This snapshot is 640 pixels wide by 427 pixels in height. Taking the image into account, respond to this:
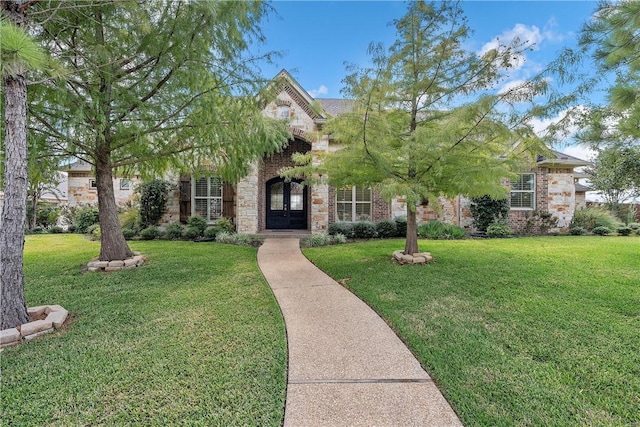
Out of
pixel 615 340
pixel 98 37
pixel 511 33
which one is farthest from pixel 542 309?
pixel 98 37

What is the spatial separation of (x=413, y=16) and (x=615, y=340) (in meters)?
6.27

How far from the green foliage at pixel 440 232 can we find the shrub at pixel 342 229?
2.98 meters

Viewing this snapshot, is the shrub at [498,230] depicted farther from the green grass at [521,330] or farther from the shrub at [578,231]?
the green grass at [521,330]

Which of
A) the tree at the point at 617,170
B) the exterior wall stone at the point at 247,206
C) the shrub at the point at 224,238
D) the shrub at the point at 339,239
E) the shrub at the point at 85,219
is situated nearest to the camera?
the tree at the point at 617,170

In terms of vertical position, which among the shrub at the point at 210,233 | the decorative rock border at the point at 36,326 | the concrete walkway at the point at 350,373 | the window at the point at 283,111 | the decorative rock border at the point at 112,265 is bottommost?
the concrete walkway at the point at 350,373

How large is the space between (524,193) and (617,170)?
3.44 metres

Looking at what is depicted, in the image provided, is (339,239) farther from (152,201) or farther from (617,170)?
(617,170)

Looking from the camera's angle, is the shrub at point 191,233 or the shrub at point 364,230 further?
the shrub at point 191,233

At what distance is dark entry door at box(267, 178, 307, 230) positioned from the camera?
1390 centimetres

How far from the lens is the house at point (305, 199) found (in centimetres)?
1212

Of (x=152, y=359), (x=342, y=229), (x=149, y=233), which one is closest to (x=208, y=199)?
(x=149, y=233)

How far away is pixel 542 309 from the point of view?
13.6ft

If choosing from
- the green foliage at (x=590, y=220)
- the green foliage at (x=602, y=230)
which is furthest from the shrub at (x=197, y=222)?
the green foliage at (x=602, y=230)

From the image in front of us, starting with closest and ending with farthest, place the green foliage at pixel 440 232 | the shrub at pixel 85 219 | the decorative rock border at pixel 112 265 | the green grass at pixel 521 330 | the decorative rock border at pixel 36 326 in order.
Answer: the green grass at pixel 521 330
the decorative rock border at pixel 36 326
the decorative rock border at pixel 112 265
the green foliage at pixel 440 232
the shrub at pixel 85 219
